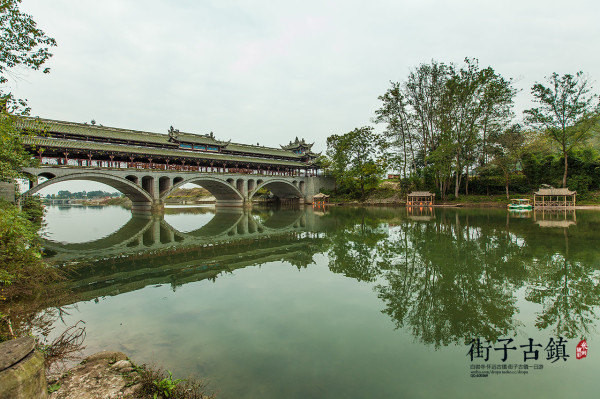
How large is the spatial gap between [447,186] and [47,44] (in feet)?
142

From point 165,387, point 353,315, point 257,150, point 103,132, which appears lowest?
point 353,315

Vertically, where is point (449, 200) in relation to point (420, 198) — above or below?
below

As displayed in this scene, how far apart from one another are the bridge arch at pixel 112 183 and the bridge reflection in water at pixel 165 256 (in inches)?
629

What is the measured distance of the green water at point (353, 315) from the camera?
12.2ft

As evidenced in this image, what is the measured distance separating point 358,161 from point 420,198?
1235 cm

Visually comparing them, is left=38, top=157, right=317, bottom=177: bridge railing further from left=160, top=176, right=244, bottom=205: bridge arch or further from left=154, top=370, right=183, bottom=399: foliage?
left=154, top=370, right=183, bottom=399: foliage

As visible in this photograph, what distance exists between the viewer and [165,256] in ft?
38.4

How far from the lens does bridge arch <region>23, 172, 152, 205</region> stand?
27.8 m

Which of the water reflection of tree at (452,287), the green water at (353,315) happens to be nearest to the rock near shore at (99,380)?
the green water at (353,315)

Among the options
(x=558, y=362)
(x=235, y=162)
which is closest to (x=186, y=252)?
(x=558, y=362)

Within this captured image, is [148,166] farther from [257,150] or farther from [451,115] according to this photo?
[451,115]

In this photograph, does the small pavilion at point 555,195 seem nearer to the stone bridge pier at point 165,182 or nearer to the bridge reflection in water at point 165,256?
the bridge reflection in water at point 165,256

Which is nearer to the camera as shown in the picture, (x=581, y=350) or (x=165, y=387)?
(x=165, y=387)

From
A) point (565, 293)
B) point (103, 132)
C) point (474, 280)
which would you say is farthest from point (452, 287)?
point (103, 132)
